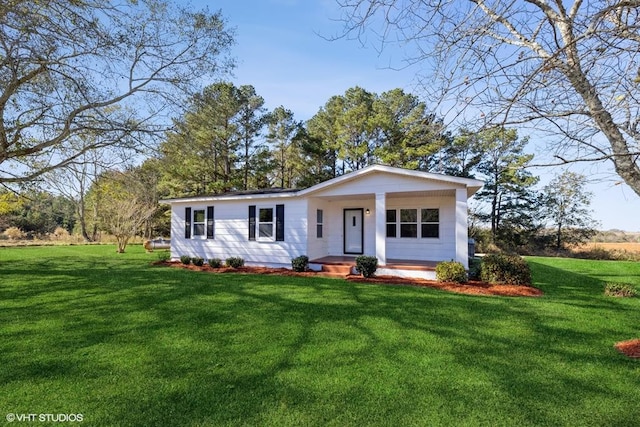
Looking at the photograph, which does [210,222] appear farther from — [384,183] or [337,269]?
[384,183]

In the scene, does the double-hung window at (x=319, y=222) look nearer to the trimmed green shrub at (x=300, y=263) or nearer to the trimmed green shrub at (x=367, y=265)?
the trimmed green shrub at (x=300, y=263)

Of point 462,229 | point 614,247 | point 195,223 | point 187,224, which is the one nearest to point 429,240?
point 462,229

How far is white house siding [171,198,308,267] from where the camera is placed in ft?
37.6

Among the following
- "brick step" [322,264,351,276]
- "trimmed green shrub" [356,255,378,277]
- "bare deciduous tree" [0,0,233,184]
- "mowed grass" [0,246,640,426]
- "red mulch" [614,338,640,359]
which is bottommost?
"red mulch" [614,338,640,359]

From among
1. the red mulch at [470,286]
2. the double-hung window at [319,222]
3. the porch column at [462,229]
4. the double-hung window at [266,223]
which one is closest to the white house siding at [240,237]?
the double-hung window at [266,223]

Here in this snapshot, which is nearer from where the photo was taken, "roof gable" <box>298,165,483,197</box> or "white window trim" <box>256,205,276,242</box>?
"roof gable" <box>298,165,483,197</box>

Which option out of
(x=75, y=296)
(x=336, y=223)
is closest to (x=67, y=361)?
(x=75, y=296)

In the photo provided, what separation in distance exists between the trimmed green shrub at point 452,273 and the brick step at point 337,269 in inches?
111

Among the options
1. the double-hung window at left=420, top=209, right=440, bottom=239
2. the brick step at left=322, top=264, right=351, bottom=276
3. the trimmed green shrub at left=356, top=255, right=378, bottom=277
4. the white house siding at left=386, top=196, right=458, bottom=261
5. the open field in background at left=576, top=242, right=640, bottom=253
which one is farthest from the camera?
the open field in background at left=576, top=242, right=640, bottom=253

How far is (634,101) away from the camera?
3234mm

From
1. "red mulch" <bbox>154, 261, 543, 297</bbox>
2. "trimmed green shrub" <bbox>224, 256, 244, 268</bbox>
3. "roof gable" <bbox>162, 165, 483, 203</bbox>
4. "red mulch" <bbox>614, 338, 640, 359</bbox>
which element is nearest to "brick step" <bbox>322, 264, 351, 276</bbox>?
"red mulch" <bbox>154, 261, 543, 297</bbox>

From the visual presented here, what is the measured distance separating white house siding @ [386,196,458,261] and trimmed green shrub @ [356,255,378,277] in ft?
7.60

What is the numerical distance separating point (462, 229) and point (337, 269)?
13.1 ft

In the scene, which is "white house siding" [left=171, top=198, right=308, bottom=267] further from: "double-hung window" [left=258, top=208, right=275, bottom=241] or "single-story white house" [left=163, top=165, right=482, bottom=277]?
"double-hung window" [left=258, top=208, right=275, bottom=241]
